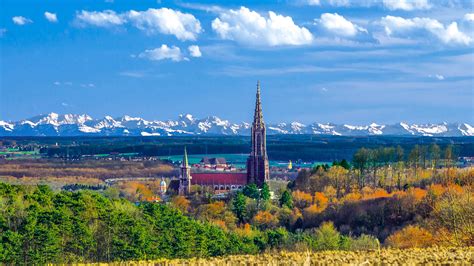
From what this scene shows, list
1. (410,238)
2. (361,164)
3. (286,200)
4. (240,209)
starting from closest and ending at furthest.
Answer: (410,238), (240,209), (286,200), (361,164)

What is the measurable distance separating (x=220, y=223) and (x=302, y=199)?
25022mm

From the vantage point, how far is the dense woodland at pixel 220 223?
5950 cm

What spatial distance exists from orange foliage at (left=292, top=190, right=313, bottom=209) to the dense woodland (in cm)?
38

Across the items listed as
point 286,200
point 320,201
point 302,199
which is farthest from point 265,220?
point 302,199

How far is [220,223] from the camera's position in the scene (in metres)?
117

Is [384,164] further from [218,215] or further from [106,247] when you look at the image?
[106,247]

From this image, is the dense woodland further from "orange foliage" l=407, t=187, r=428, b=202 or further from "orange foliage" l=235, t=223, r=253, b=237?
"orange foliage" l=235, t=223, r=253, b=237

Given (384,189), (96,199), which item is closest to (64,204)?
(96,199)

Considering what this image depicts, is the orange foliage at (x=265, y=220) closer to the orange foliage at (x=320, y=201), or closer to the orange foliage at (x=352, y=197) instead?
the orange foliage at (x=320, y=201)

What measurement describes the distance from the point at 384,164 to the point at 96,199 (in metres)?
104

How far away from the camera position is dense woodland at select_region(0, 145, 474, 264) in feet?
195

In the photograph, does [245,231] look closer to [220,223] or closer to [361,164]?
[220,223]

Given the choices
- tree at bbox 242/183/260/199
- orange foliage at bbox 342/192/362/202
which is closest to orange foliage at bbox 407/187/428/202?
orange foliage at bbox 342/192/362/202

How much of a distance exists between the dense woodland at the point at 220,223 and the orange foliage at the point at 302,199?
38 cm
